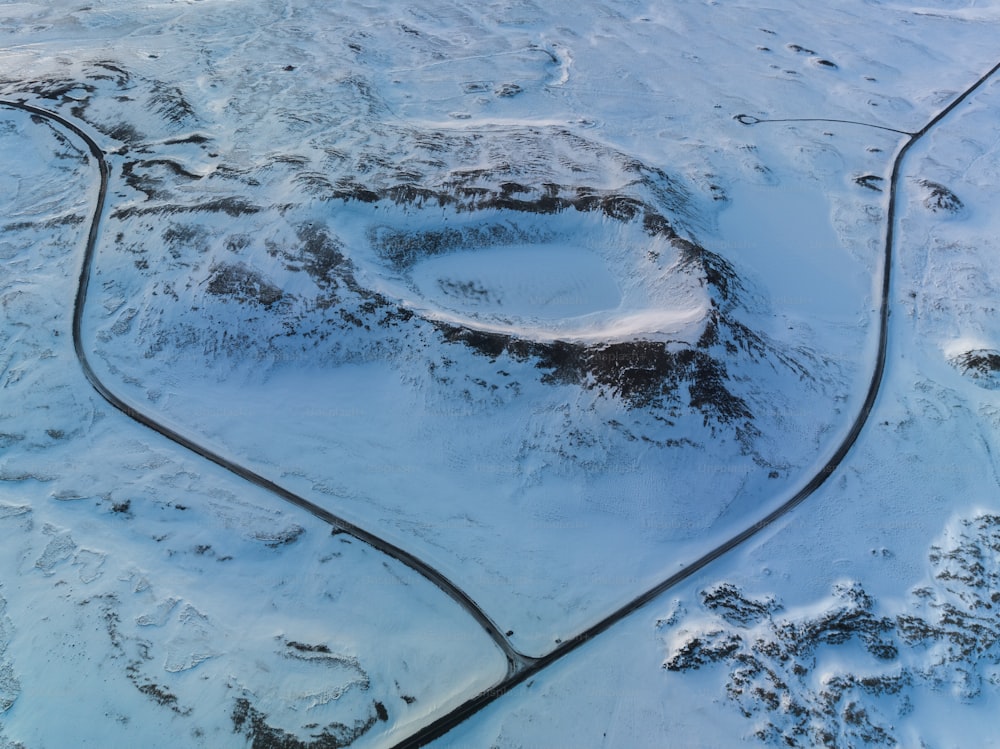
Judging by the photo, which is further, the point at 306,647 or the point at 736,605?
the point at 736,605

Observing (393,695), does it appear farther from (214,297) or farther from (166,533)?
(214,297)

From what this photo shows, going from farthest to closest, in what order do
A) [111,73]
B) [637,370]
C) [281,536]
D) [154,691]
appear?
[111,73] < [637,370] < [281,536] < [154,691]

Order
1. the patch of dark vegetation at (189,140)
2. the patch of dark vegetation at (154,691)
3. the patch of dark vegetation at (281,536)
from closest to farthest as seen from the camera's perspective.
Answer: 1. the patch of dark vegetation at (154,691)
2. the patch of dark vegetation at (281,536)
3. the patch of dark vegetation at (189,140)

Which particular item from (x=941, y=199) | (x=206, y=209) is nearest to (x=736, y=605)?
(x=206, y=209)

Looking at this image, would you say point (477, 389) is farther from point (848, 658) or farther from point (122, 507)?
point (848, 658)

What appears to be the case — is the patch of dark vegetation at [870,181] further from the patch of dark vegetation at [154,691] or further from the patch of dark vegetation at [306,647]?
the patch of dark vegetation at [154,691]

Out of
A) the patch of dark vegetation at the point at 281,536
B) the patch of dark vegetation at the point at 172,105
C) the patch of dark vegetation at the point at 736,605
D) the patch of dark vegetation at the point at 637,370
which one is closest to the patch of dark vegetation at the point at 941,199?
the patch of dark vegetation at the point at 637,370

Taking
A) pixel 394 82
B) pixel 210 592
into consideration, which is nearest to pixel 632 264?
pixel 210 592
